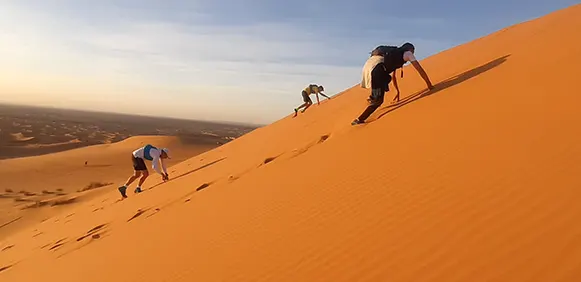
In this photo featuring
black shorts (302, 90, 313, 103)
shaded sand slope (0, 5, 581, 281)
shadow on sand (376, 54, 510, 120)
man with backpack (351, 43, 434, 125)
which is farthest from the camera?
black shorts (302, 90, 313, 103)

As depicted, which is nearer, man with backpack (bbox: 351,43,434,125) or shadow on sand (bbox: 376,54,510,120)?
man with backpack (bbox: 351,43,434,125)

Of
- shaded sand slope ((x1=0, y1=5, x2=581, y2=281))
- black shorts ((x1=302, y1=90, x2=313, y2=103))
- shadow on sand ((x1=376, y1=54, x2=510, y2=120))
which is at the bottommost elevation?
shaded sand slope ((x1=0, y1=5, x2=581, y2=281))

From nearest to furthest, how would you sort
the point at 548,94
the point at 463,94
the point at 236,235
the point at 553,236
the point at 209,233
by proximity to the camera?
the point at 553,236 < the point at 236,235 < the point at 209,233 < the point at 548,94 < the point at 463,94

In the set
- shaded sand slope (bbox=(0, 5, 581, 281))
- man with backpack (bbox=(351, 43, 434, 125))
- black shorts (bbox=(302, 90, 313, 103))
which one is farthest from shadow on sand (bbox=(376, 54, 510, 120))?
black shorts (bbox=(302, 90, 313, 103))

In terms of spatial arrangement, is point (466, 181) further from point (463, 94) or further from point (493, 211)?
point (463, 94)

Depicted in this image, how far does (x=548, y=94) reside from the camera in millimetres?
4672

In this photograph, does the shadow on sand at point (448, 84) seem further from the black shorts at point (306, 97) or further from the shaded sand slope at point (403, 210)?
the black shorts at point (306, 97)

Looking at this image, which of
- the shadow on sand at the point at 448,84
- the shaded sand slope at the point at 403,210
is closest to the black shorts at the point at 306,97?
the shadow on sand at the point at 448,84

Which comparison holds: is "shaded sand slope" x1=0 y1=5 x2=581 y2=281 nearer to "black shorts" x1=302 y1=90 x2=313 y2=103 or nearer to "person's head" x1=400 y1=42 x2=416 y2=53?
"person's head" x1=400 y1=42 x2=416 y2=53

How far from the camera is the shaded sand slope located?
2.57 metres

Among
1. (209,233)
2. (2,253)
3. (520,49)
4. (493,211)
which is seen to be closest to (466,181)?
(493,211)

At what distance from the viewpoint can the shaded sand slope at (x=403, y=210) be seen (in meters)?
2.57

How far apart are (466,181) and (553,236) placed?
96 centimetres

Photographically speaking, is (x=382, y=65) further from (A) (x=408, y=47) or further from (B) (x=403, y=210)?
(B) (x=403, y=210)
